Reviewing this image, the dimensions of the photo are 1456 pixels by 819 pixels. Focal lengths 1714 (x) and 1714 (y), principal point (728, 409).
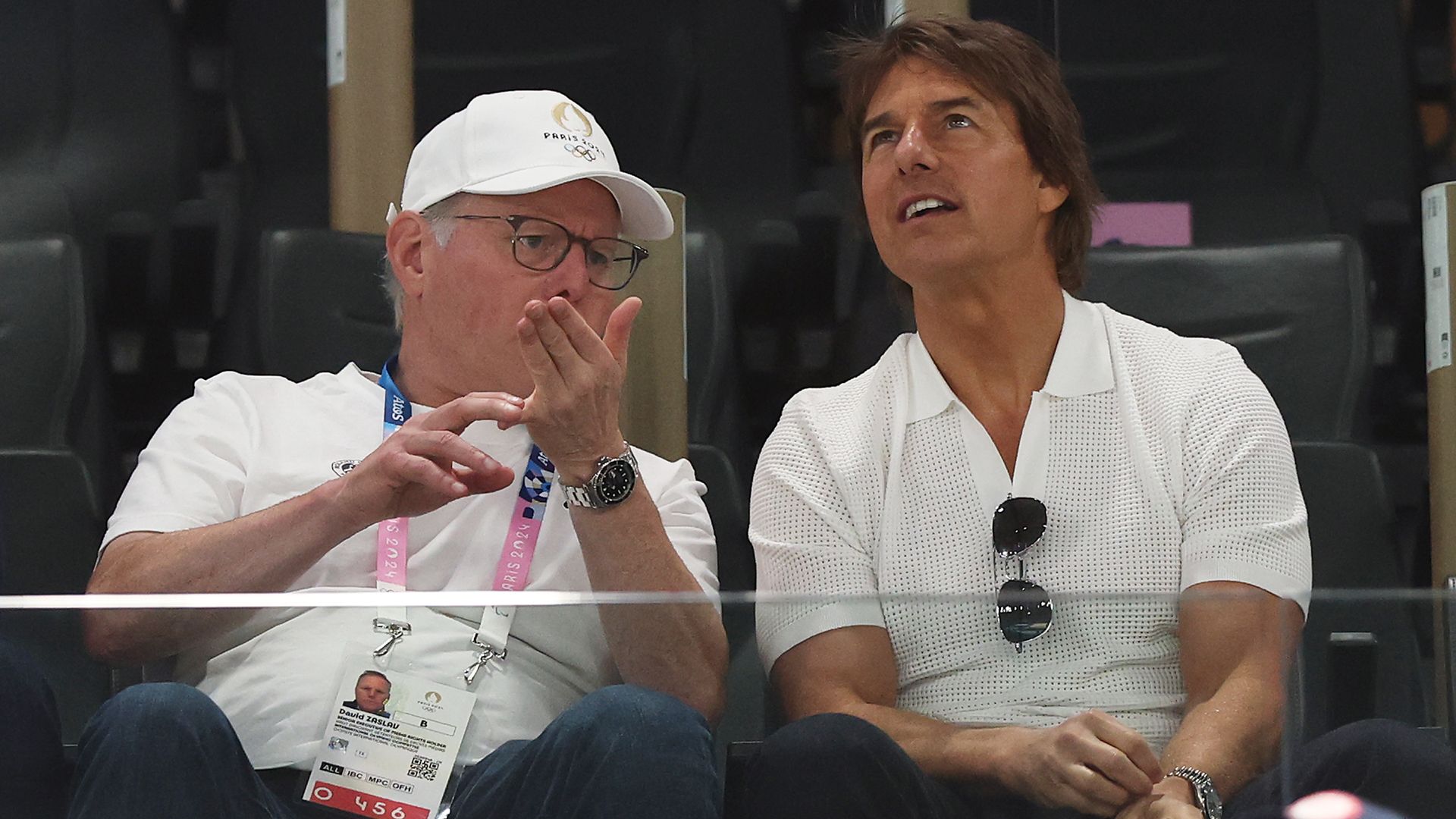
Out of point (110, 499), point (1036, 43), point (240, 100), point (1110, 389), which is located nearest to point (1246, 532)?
point (1110, 389)

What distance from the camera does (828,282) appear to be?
8.04 ft

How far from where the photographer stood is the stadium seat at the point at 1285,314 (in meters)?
2.05

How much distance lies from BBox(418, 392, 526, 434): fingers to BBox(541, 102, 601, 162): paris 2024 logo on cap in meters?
0.35

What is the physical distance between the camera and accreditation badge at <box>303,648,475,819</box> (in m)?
1.13

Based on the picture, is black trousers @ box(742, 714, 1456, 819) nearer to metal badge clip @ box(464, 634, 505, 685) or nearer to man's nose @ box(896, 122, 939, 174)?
metal badge clip @ box(464, 634, 505, 685)

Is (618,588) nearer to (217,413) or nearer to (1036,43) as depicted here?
(217,413)

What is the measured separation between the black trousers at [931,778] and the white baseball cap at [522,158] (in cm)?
73

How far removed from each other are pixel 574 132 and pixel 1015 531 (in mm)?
598

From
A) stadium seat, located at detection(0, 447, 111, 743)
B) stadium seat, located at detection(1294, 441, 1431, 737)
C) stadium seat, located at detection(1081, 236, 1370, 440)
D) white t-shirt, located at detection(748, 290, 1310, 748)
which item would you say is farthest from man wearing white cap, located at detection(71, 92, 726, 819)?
stadium seat, located at detection(1081, 236, 1370, 440)

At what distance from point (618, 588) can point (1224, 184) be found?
1.45 meters

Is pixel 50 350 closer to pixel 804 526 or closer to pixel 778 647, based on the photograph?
pixel 804 526

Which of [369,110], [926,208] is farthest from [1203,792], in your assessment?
[369,110]

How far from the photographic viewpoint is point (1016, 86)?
1681mm

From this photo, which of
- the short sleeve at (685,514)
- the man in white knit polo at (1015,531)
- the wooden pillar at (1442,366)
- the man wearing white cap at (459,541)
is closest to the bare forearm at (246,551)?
A: the man wearing white cap at (459,541)
